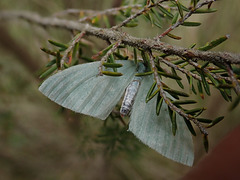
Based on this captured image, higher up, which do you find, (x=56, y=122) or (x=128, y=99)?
(x=128, y=99)

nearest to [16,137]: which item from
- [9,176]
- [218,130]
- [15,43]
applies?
[9,176]

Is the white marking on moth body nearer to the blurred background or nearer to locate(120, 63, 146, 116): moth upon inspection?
locate(120, 63, 146, 116): moth

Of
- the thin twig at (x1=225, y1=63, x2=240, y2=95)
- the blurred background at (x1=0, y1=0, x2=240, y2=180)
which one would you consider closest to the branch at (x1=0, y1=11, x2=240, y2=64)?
the thin twig at (x1=225, y1=63, x2=240, y2=95)

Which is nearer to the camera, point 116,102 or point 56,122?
point 116,102

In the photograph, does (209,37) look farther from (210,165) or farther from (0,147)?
(0,147)

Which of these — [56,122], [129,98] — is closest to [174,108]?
[129,98]

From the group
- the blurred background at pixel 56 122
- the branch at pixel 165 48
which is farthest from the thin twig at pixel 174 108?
the blurred background at pixel 56 122

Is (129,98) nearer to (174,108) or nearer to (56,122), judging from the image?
(174,108)
